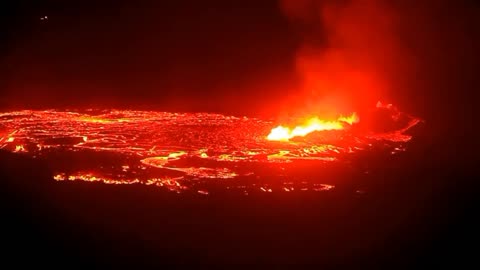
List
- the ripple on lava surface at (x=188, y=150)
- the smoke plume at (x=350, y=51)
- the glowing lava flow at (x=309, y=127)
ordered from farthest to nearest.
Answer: the smoke plume at (x=350, y=51) → the glowing lava flow at (x=309, y=127) → the ripple on lava surface at (x=188, y=150)

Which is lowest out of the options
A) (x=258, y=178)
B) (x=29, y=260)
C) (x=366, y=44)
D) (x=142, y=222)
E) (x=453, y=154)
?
(x=29, y=260)

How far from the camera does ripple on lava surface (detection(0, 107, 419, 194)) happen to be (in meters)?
6.32

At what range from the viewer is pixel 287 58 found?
1941 cm

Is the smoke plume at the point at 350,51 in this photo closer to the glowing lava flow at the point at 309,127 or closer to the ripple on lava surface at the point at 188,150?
the glowing lava flow at the point at 309,127

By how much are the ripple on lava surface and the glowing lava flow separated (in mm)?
208

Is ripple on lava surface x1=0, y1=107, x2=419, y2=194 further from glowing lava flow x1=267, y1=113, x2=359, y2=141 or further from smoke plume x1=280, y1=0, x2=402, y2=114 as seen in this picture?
smoke plume x1=280, y1=0, x2=402, y2=114

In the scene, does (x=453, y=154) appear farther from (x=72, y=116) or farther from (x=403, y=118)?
(x=72, y=116)

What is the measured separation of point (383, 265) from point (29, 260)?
10.6 feet

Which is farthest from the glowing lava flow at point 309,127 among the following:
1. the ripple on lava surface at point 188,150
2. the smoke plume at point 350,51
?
the smoke plume at point 350,51

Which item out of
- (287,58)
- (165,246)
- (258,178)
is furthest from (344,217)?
(287,58)

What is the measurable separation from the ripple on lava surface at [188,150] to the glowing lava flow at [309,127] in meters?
0.21

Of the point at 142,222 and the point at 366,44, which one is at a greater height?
the point at 366,44

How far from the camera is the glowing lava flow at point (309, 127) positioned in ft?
27.8

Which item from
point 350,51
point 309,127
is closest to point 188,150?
point 309,127
